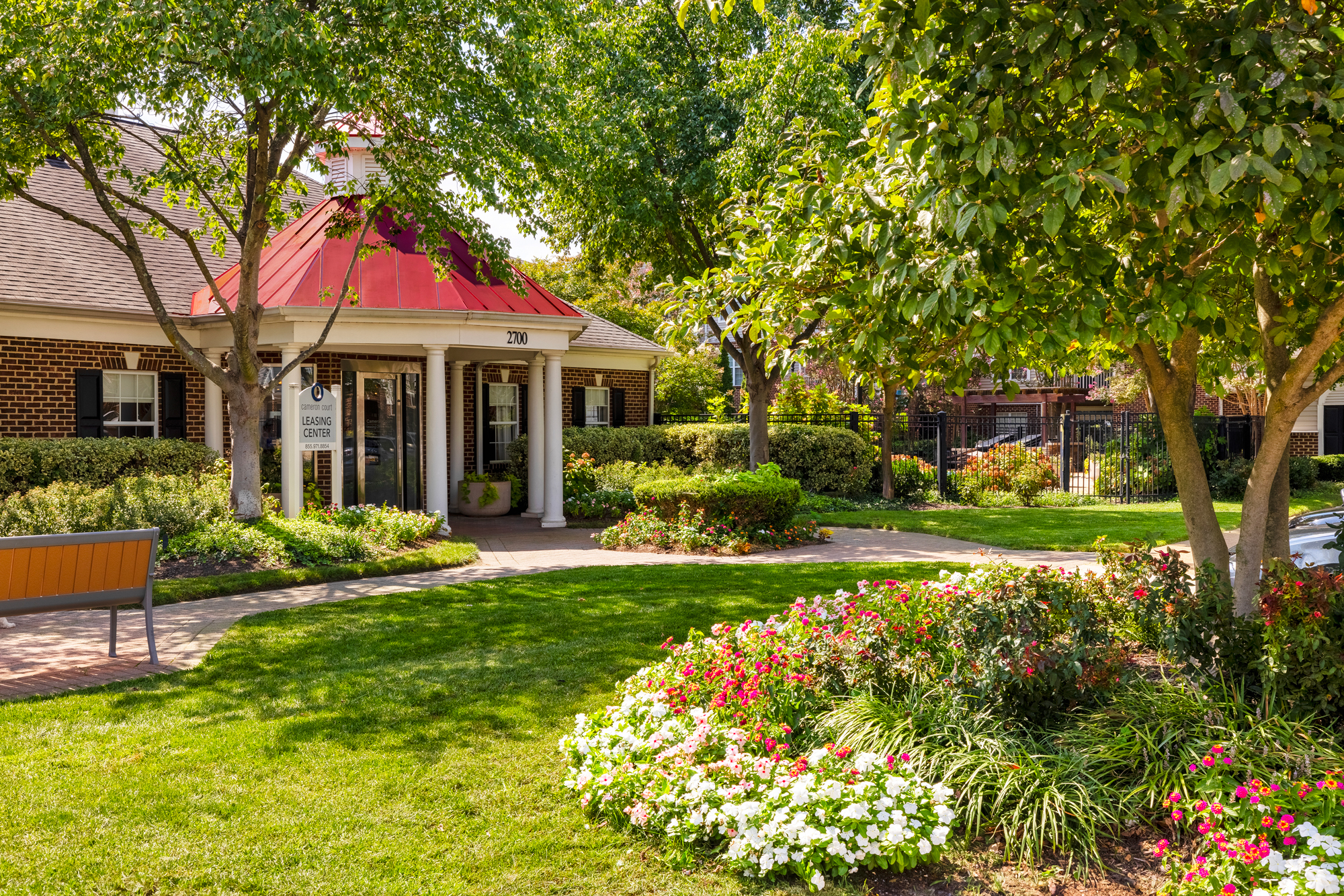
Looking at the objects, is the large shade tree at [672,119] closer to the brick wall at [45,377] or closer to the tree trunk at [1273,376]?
the brick wall at [45,377]

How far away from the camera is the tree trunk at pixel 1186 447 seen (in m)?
5.66

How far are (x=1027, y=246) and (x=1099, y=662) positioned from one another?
6.64 ft

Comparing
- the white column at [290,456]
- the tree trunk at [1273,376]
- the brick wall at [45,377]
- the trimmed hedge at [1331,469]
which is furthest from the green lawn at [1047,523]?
the brick wall at [45,377]

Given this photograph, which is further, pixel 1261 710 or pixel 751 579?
pixel 751 579

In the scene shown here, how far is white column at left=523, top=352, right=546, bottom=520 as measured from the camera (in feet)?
57.4

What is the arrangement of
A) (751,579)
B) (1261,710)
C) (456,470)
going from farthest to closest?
(456,470), (751,579), (1261,710)

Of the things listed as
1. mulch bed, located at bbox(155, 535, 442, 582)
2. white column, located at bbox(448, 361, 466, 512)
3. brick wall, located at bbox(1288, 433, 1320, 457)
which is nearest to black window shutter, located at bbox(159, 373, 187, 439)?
white column, located at bbox(448, 361, 466, 512)

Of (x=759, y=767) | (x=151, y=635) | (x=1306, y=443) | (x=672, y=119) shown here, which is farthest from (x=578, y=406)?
(x=1306, y=443)

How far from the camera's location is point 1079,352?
6457 mm

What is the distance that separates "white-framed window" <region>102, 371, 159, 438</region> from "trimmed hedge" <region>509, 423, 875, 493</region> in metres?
7.39

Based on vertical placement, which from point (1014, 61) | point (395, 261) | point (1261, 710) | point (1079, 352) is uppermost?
point (395, 261)

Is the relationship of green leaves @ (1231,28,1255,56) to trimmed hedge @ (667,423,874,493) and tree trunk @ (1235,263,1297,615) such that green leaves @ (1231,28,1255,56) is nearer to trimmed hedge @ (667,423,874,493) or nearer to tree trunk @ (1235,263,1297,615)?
tree trunk @ (1235,263,1297,615)

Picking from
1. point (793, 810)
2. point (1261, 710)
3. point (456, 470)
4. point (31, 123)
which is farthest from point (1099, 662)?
point (456, 470)

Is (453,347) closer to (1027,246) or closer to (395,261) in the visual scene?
(395,261)
